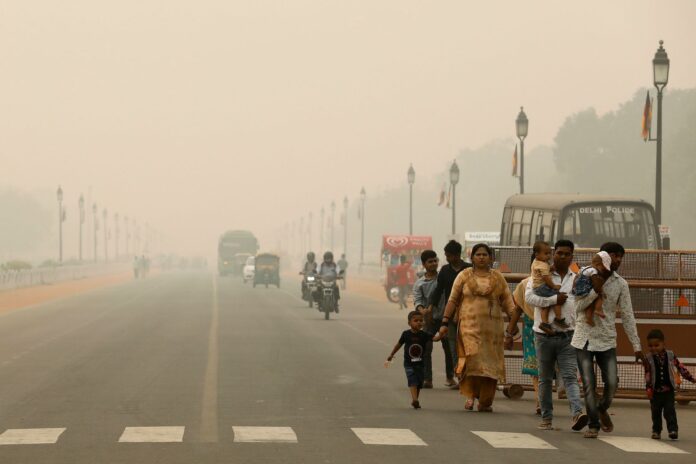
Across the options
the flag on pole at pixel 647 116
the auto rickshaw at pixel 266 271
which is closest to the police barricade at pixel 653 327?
the flag on pole at pixel 647 116

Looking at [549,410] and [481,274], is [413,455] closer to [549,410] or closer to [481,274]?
[549,410]

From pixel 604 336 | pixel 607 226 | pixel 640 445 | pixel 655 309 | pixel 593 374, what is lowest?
pixel 640 445

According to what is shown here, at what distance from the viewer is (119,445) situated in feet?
43.8

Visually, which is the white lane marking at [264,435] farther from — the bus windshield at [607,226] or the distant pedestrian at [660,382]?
A: the bus windshield at [607,226]

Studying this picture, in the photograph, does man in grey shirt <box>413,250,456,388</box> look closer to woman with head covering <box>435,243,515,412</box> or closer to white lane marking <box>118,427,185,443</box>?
woman with head covering <box>435,243,515,412</box>

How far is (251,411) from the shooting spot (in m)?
16.5

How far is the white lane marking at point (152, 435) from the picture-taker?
45.1ft

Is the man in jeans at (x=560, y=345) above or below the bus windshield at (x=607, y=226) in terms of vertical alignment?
below

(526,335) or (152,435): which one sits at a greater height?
(526,335)

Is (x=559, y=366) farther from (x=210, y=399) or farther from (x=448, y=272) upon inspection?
(x=210, y=399)

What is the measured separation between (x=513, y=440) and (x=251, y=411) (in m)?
3.55

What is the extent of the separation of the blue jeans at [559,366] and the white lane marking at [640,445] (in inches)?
24.9

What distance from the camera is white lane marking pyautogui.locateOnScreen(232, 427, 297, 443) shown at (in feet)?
45.2

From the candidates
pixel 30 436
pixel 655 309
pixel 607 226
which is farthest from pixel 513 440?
pixel 607 226
